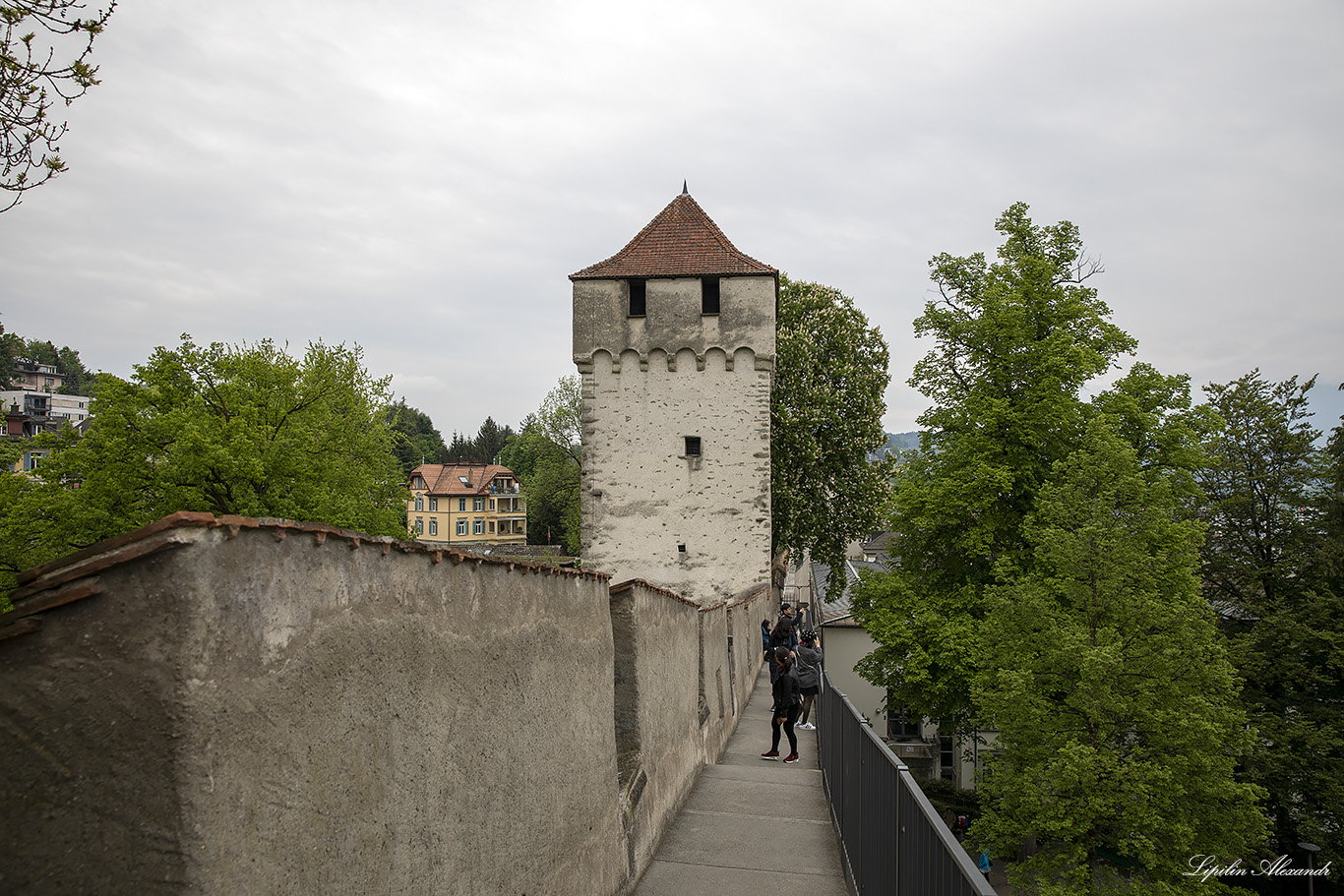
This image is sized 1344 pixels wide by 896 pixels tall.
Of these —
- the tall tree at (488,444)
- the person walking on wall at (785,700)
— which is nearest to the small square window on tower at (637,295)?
the person walking on wall at (785,700)

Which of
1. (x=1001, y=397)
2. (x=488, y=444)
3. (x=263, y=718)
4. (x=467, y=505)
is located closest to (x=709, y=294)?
(x=1001, y=397)

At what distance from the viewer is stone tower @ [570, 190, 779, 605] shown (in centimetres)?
2391

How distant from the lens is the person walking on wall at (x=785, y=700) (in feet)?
35.8

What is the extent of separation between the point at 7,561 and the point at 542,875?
2544 centimetres

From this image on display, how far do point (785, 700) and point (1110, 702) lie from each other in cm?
745

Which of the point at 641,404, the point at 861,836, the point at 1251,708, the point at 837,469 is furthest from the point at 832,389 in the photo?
the point at 861,836

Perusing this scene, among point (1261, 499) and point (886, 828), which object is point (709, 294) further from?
point (886, 828)

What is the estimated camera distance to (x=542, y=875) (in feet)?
13.1

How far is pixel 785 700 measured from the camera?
11.0 metres

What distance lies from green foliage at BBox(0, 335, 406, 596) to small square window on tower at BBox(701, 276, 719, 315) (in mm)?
11916

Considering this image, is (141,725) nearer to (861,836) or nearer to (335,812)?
(335,812)

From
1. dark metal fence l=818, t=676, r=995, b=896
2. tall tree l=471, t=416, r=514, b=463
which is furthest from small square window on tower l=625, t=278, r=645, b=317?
tall tree l=471, t=416, r=514, b=463

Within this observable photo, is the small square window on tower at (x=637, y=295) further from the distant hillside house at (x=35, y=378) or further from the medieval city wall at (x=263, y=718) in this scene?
the distant hillside house at (x=35, y=378)

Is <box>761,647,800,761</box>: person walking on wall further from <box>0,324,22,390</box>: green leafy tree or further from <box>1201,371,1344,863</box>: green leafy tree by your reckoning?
<box>0,324,22,390</box>: green leafy tree
